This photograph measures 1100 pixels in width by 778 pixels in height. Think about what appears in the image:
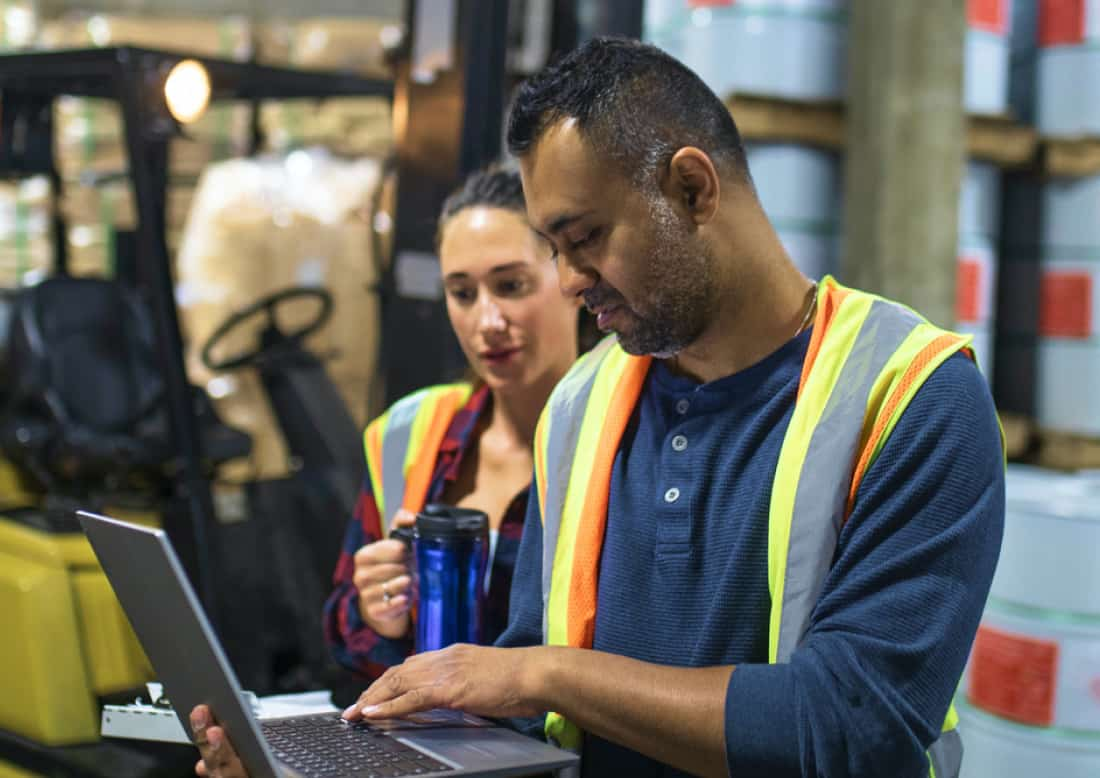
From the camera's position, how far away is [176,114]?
4.05 metres

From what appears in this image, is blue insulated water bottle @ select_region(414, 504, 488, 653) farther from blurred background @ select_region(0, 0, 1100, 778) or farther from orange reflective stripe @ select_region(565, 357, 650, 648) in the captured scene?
blurred background @ select_region(0, 0, 1100, 778)

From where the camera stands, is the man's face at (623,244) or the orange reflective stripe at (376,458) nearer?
the man's face at (623,244)

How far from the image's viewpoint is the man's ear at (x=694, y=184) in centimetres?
160

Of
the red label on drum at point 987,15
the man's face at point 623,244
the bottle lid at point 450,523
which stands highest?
the red label on drum at point 987,15

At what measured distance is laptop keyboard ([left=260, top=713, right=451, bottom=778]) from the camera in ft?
4.84

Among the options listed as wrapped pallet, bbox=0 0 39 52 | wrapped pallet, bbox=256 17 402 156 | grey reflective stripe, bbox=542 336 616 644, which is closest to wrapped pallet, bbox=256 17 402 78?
wrapped pallet, bbox=256 17 402 156

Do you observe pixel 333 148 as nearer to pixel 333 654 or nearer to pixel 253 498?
pixel 253 498

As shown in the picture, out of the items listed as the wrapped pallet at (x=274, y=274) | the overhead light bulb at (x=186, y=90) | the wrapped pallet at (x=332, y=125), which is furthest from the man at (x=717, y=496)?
the wrapped pallet at (x=332, y=125)

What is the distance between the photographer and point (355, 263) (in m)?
5.66

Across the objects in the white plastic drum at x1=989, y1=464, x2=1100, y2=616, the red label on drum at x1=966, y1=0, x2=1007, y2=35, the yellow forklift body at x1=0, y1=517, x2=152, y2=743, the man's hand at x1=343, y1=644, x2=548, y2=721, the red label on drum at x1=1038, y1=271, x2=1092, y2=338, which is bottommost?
the yellow forklift body at x1=0, y1=517, x2=152, y2=743

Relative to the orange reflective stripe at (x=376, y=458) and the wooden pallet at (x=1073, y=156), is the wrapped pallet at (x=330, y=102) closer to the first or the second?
the wooden pallet at (x=1073, y=156)

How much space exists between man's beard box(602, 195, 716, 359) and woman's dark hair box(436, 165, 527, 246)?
72cm

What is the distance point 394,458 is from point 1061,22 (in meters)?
1.76

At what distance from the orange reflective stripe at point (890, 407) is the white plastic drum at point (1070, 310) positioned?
163 centimetres
